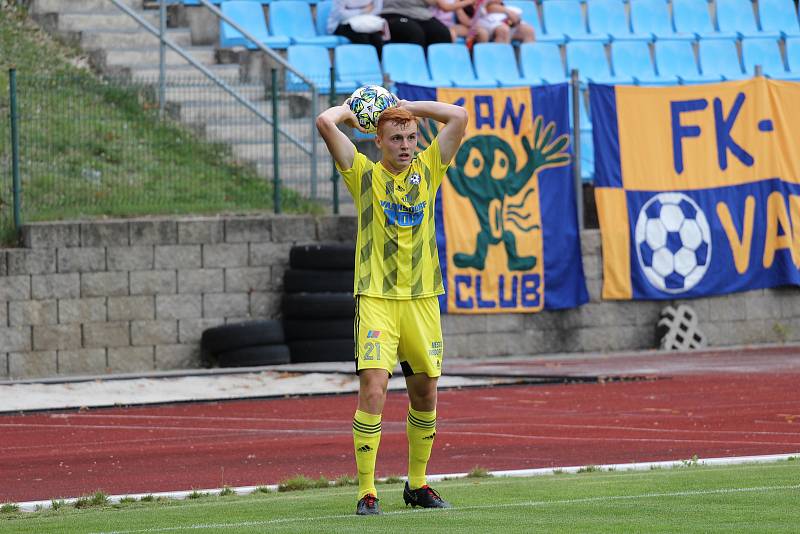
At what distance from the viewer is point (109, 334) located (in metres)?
18.7

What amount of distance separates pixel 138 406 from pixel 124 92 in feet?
18.9

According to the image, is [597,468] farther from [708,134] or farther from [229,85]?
[708,134]

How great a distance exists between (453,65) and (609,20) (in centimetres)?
467

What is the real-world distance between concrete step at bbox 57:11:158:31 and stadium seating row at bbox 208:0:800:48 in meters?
0.93

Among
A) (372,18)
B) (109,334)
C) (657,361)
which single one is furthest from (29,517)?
(372,18)

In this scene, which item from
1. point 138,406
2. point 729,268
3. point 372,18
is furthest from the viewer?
point 372,18

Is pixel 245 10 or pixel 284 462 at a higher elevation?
pixel 245 10

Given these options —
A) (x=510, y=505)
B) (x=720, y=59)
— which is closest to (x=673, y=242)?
(x=720, y=59)

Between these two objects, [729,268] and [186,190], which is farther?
[729,268]

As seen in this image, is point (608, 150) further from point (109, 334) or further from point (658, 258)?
point (109, 334)

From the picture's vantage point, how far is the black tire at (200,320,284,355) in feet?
62.0

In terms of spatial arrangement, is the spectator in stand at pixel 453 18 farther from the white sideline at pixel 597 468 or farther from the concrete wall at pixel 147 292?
the white sideline at pixel 597 468

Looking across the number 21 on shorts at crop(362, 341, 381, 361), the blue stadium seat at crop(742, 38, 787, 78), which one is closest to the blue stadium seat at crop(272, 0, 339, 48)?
the blue stadium seat at crop(742, 38, 787, 78)

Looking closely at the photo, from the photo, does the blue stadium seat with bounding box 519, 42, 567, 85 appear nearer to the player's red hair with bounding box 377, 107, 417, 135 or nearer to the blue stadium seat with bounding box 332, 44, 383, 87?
the blue stadium seat with bounding box 332, 44, 383, 87
